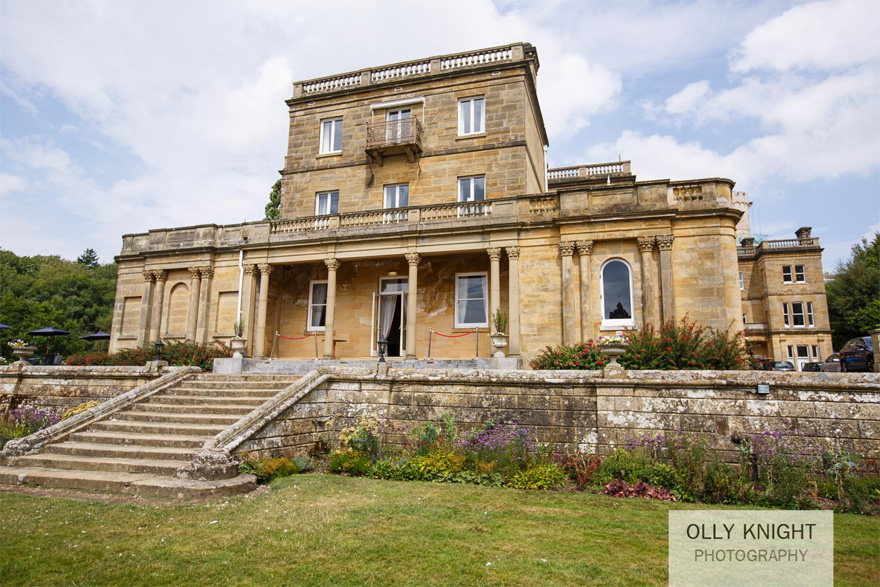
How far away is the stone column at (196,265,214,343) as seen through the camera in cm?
2098

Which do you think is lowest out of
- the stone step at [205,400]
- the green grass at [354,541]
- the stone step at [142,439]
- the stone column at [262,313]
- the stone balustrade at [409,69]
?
the green grass at [354,541]

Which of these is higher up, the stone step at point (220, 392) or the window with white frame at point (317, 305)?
the window with white frame at point (317, 305)

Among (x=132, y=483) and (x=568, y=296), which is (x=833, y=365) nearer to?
(x=568, y=296)

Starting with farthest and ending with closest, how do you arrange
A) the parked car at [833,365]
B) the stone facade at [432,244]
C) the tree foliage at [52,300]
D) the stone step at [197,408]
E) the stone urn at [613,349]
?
the tree foliage at [52,300] < the parked car at [833,365] < the stone facade at [432,244] < the stone step at [197,408] < the stone urn at [613,349]

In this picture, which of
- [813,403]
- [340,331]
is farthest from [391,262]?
[813,403]

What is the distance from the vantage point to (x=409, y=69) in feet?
74.7

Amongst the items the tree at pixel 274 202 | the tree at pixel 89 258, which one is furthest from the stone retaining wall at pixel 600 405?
the tree at pixel 89 258

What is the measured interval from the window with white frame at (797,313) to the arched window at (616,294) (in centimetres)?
2967

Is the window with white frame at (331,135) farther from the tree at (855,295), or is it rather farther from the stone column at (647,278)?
the tree at (855,295)

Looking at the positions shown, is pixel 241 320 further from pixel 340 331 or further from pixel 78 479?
pixel 78 479

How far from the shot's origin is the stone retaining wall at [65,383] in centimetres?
1356

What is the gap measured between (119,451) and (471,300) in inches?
493

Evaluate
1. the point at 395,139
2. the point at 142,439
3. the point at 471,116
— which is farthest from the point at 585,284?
the point at 142,439

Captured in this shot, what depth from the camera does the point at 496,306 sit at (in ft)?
54.9
